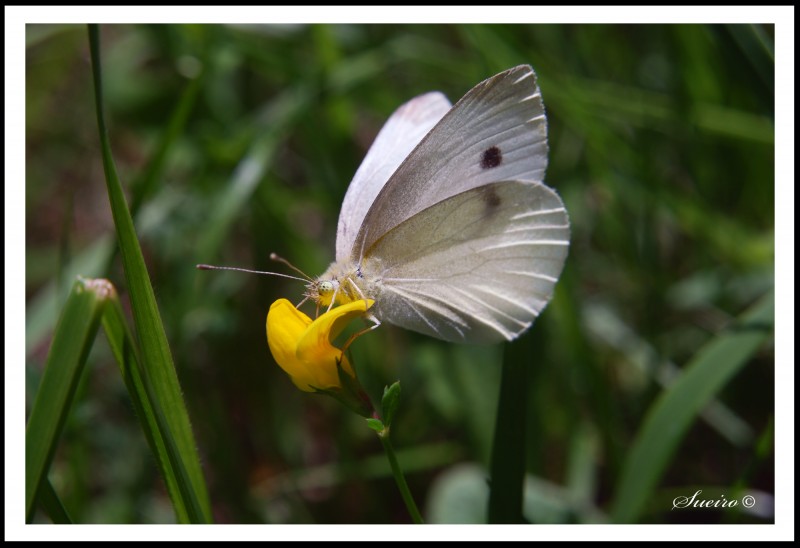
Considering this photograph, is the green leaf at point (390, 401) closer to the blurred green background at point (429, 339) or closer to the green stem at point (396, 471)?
the green stem at point (396, 471)

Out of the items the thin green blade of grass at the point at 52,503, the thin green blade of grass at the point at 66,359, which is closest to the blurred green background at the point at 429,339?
the thin green blade of grass at the point at 52,503

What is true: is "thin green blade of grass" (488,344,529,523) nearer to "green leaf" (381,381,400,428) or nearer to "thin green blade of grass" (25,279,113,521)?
"green leaf" (381,381,400,428)

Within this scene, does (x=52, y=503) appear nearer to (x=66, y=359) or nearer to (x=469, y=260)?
(x=66, y=359)

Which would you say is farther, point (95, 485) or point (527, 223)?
point (95, 485)

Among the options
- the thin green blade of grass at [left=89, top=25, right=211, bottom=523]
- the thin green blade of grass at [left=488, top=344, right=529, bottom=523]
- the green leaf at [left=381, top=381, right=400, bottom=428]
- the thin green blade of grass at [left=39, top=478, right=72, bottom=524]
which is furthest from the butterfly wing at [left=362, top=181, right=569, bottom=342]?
the thin green blade of grass at [left=39, top=478, right=72, bottom=524]

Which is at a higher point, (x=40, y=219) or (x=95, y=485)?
(x=40, y=219)

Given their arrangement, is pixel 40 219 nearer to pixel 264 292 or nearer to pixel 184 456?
pixel 264 292

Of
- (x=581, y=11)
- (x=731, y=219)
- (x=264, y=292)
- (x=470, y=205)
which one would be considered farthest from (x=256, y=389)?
(x=731, y=219)
